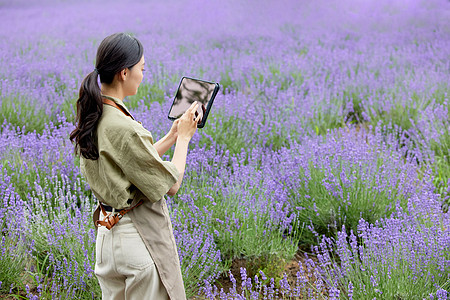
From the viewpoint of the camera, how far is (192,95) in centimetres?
177

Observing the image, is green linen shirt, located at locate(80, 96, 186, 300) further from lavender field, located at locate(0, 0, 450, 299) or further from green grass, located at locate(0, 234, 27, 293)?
green grass, located at locate(0, 234, 27, 293)

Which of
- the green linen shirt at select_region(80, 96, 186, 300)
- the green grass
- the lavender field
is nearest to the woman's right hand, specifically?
the green linen shirt at select_region(80, 96, 186, 300)

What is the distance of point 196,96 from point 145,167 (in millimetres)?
428

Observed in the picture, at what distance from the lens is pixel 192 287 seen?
7.56ft

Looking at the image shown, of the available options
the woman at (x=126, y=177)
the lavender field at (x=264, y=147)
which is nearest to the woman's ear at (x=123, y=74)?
the woman at (x=126, y=177)

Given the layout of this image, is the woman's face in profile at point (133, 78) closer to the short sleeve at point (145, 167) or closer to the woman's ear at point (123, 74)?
the woman's ear at point (123, 74)

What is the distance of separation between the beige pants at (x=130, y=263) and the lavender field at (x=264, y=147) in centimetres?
52

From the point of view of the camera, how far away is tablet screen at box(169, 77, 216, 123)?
5.60 feet

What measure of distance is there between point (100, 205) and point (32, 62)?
4.78 m

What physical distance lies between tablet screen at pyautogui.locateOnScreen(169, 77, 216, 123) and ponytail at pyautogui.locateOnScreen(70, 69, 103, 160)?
1.30 feet

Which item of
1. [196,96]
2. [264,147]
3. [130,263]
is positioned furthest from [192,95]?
[264,147]

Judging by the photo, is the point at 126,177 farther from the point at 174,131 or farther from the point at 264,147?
the point at 264,147

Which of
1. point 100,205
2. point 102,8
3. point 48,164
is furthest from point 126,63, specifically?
point 102,8

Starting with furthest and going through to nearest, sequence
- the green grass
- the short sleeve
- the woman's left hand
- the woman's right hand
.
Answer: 1. the green grass
2. the woman's left hand
3. the woman's right hand
4. the short sleeve
